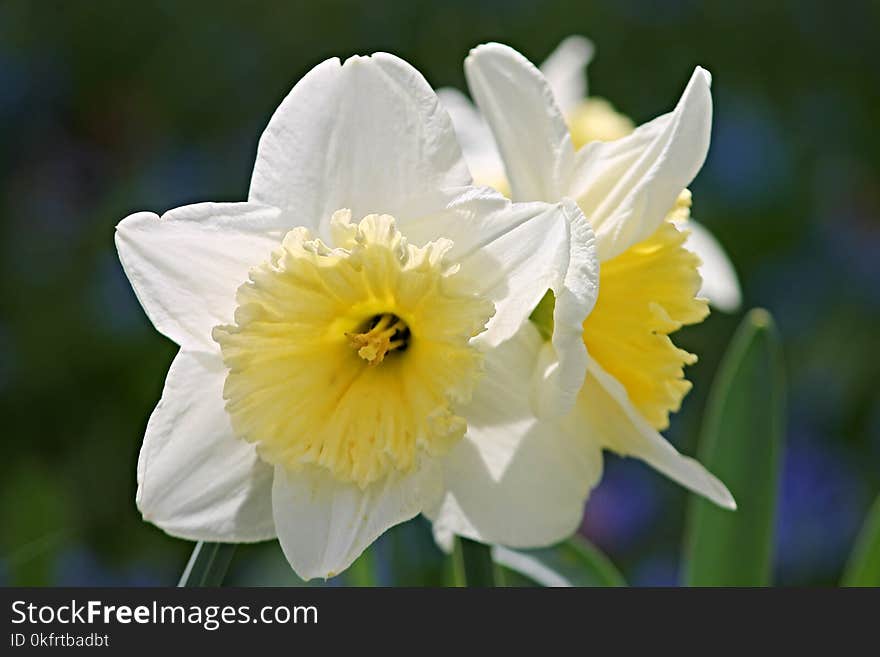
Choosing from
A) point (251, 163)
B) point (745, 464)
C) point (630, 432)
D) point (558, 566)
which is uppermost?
point (630, 432)

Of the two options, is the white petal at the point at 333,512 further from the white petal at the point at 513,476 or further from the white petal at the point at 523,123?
the white petal at the point at 523,123

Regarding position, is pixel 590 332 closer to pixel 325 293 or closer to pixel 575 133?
pixel 325 293

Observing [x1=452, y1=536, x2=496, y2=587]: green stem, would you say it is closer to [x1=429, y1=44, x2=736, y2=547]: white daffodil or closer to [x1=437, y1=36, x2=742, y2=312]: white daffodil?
[x1=429, y1=44, x2=736, y2=547]: white daffodil

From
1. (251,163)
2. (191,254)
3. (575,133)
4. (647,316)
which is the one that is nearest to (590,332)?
(647,316)

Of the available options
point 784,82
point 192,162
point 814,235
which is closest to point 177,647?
point 192,162

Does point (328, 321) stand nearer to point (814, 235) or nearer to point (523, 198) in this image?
point (523, 198)

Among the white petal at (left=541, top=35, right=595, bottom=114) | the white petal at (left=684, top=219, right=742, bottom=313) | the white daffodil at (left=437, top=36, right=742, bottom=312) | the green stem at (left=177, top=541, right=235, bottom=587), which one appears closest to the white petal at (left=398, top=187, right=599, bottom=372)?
the green stem at (left=177, top=541, right=235, bottom=587)

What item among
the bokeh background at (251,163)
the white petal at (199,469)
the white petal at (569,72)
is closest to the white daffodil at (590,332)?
the white petal at (199,469)
